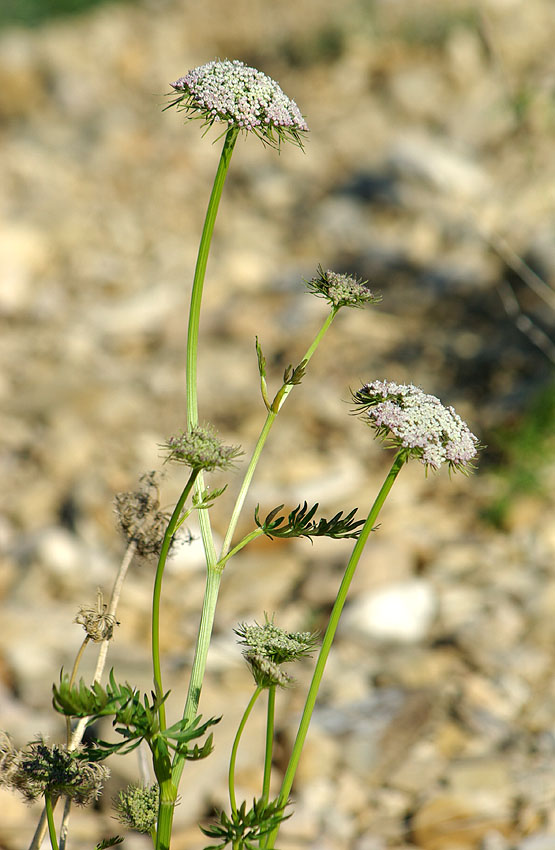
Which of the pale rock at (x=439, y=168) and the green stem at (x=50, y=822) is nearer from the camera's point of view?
the green stem at (x=50, y=822)

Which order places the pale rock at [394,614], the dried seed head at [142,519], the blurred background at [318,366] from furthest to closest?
the pale rock at [394,614]
the blurred background at [318,366]
the dried seed head at [142,519]

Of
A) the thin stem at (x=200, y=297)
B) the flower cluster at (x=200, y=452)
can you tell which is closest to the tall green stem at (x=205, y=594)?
the thin stem at (x=200, y=297)

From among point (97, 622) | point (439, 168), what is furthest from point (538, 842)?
point (439, 168)

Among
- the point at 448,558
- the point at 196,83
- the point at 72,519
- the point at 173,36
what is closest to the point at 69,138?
the point at 173,36

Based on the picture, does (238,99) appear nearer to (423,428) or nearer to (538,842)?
(423,428)

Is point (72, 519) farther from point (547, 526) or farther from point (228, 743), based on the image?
point (547, 526)

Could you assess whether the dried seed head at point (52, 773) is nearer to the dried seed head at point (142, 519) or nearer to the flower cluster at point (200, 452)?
the dried seed head at point (142, 519)

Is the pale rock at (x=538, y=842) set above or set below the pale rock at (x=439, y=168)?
below
